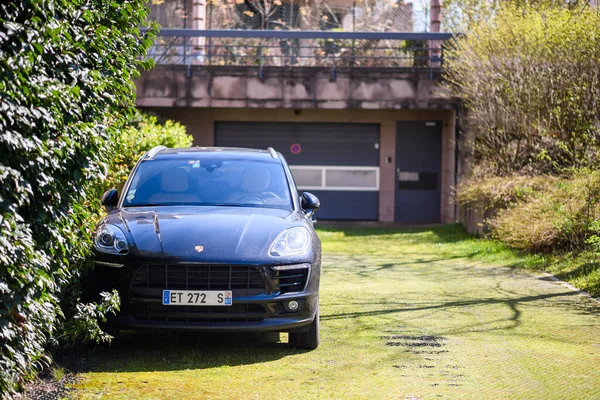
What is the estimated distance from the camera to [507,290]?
36.3 feet

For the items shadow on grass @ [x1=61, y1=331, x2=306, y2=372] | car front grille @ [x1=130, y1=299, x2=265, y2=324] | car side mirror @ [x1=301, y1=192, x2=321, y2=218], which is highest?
car side mirror @ [x1=301, y1=192, x2=321, y2=218]

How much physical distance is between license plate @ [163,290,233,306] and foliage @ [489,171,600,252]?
700 cm

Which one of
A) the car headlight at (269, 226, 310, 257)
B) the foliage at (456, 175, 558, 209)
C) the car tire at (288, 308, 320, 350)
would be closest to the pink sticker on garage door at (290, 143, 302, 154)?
the foliage at (456, 175, 558, 209)

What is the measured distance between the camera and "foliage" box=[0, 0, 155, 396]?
4883 mm

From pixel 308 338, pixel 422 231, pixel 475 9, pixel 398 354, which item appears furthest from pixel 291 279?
pixel 422 231

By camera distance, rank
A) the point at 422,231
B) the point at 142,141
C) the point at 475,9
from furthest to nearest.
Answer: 1. the point at 422,231
2. the point at 475,9
3. the point at 142,141

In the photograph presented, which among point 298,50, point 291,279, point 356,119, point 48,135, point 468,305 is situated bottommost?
point 468,305

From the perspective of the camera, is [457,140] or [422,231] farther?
[457,140]

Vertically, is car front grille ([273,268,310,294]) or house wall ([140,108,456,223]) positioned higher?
house wall ([140,108,456,223])

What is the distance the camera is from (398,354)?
718 centimetres

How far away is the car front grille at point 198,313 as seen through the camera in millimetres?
6832

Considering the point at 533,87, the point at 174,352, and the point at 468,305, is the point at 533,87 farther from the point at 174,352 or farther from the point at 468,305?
the point at 174,352

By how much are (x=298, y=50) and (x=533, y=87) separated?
28.3 feet

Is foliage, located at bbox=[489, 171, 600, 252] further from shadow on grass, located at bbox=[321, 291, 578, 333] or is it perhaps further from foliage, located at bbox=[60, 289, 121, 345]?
foliage, located at bbox=[60, 289, 121, 345]
